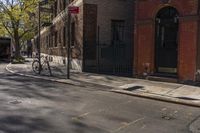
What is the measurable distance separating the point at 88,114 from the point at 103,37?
1385cm

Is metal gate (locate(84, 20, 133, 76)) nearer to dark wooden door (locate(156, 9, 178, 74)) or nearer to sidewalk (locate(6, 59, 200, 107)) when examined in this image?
sidewalk (locate(6, 59, 200, 107))

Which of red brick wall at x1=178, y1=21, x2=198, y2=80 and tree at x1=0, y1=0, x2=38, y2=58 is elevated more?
tree at x1=0, y1=0, x2=38, y2=58

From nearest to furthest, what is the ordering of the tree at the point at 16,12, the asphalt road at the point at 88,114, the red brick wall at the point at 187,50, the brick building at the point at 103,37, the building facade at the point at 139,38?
the asphalt road at the point at 88,114 → the red brick wall at the point at 187,50 → the building facade at the point at 139,38 → the brick building at the point at 103,37 → the tree at the point at 16,12

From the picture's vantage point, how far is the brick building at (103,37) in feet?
70.1

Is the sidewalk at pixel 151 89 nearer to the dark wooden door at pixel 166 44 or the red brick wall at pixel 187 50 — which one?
the red brick wall at pixel 187 50

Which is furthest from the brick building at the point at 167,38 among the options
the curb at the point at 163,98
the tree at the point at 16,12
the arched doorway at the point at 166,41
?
the tree at the point at 16,12

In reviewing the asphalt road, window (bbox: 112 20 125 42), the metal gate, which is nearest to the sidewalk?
the asphalt road

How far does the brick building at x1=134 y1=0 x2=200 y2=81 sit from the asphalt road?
3941 millimetres

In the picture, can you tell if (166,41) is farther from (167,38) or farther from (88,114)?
(88,114)

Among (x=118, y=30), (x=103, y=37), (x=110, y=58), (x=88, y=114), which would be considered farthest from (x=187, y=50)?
(x=118, y=30)

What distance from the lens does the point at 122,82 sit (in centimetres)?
1638

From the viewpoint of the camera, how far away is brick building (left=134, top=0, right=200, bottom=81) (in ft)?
50.3

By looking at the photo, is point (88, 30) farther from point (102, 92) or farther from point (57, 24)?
point (57, 24)

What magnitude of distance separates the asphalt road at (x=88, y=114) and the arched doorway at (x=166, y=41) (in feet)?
13.5
